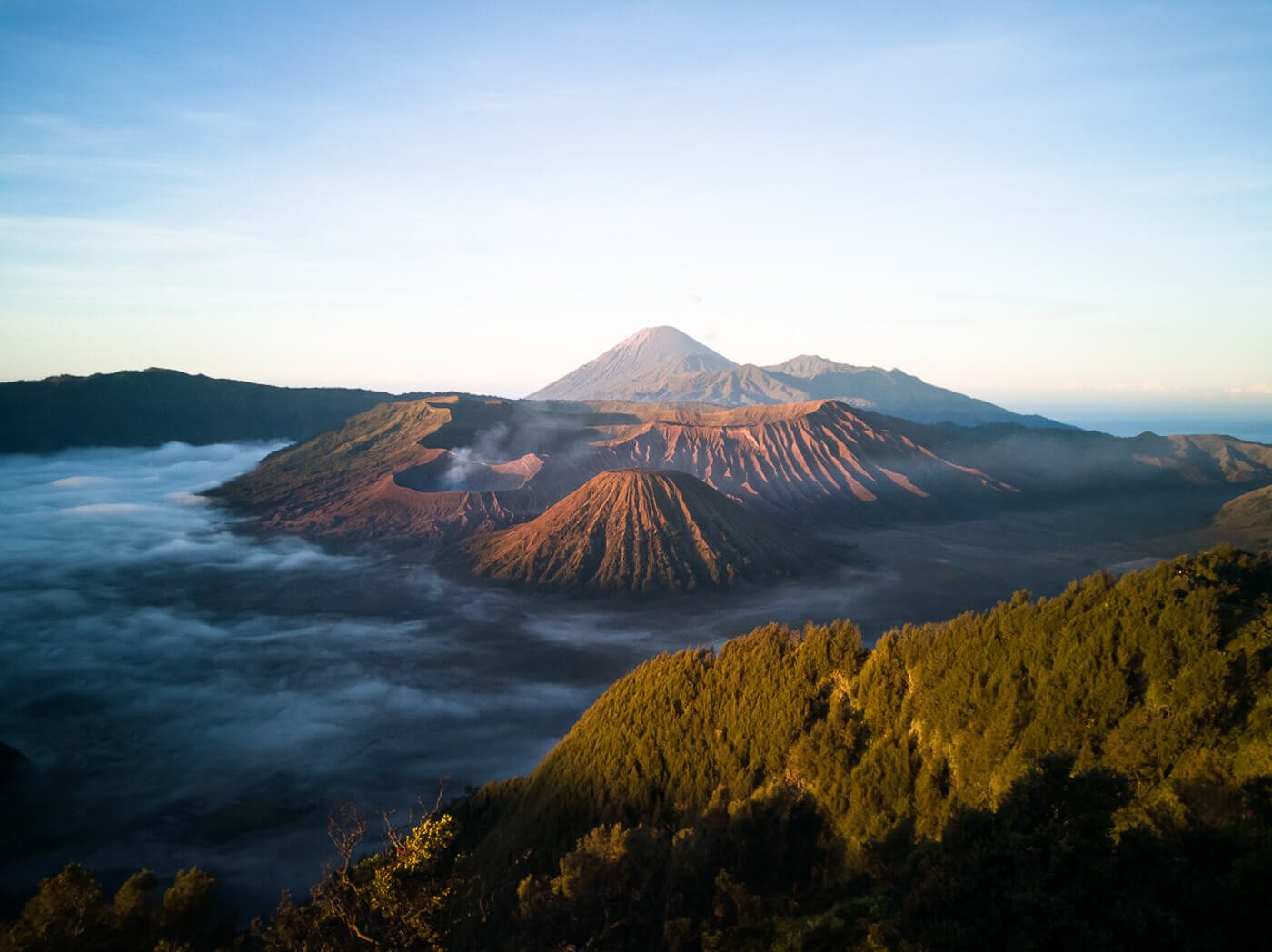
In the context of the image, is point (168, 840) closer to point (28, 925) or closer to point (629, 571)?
point (28, 925)

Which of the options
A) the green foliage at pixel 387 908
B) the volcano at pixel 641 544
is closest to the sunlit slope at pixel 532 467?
the volcano at pixel 641 544

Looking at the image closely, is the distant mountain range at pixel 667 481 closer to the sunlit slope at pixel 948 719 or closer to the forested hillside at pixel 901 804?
the sunlit slope at pixel 948 719

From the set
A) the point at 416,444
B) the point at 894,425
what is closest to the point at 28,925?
the point at 416,444

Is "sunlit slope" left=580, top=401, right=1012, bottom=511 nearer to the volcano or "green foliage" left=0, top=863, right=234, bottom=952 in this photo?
the volcano

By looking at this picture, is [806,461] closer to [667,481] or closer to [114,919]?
[667,481]

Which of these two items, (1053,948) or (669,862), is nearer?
(1053,948)

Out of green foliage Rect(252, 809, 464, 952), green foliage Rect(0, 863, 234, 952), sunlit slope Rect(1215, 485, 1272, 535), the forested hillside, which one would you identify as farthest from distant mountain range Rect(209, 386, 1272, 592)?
green foliage Rect(252, 809, 464, 952)
